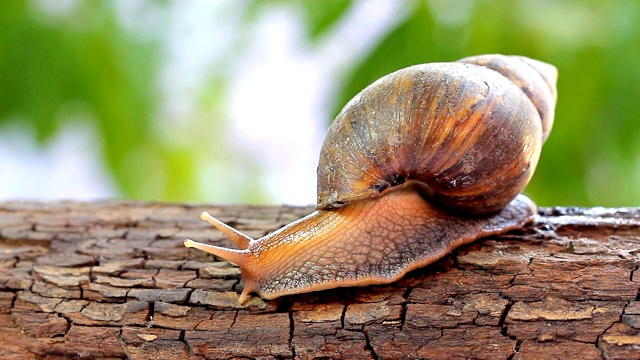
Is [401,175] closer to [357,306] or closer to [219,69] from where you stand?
[357,306]

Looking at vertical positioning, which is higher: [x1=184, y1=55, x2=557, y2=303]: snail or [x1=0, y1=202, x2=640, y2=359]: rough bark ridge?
[x1=184, y1=55, x2=557, y2=303]: snail

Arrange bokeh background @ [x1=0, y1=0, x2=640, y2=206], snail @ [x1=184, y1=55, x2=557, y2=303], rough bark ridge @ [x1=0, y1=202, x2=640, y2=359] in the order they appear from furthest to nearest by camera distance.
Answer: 1. bokeh background @ [x1=0, y1=0, x2=640, y2=206]
2. snail @ [x1=184, y1=55, x2=557, y2=303]
3. rough bark ridge @ [x1=0, y1=202, x2=640, y2=359]

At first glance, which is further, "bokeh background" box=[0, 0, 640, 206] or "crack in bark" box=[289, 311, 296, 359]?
"bokeh background" box=[0, 0, 640, 206]

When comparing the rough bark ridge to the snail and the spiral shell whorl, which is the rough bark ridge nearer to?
the snail

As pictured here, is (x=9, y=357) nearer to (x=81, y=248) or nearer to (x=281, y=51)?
(x=81, y=248)

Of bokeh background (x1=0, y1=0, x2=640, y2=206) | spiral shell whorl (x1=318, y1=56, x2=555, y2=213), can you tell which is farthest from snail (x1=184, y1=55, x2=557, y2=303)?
bokeh background (x1=0, y1=0, x2=640, y2=206)

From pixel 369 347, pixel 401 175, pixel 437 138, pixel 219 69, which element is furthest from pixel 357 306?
pixel 219 69

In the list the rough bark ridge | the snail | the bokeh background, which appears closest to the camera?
the rough bark ridge
